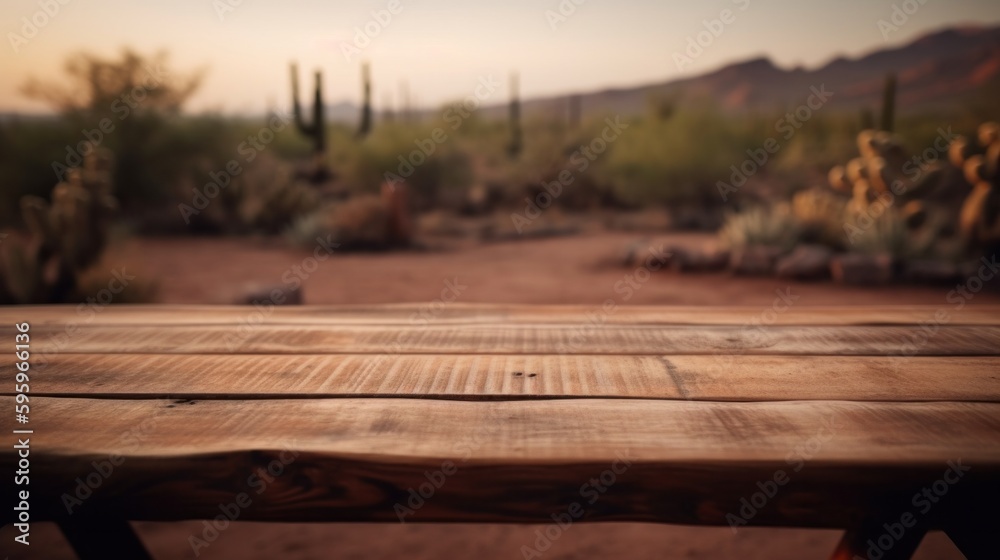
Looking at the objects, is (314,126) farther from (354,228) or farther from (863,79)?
(863,79)

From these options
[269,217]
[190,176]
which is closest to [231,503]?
[269,217]

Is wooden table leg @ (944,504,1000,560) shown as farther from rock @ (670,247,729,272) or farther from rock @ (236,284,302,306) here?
rock @ (670,247,729,272)

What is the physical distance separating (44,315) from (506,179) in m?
12.7

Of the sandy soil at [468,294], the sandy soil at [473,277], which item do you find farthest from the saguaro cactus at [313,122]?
the sandy soil at [473,277]

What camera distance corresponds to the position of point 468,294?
19.6 ft

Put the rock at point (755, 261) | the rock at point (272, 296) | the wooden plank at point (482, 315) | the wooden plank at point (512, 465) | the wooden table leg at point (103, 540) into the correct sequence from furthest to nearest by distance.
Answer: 1. the rock at point (755, 261)
2. the rock at point (272, 296)
3. the wooden plank at point (482, 315)
4. the wooden table leg at point (103, 540)
5. the wooden plank at point (512, 465)

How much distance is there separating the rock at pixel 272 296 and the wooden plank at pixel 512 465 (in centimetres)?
386

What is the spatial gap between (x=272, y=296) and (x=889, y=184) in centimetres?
602

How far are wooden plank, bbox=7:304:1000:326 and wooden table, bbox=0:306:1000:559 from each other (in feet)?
0.51

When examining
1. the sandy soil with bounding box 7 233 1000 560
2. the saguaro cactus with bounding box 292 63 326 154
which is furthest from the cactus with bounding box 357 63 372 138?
the sandy soil with bounding box 7 233 1000 560

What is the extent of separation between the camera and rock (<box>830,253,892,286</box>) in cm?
616

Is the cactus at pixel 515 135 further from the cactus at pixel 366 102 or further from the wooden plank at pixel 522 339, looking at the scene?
the wooden plank at pixel 522 339

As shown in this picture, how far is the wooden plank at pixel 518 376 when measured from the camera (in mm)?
1048

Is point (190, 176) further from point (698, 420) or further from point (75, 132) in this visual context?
point (698, 420)
